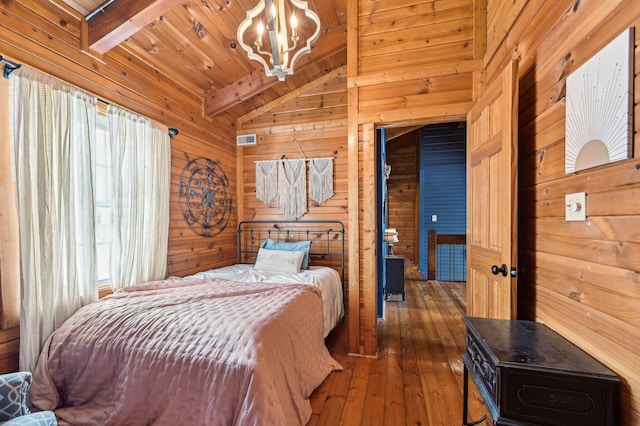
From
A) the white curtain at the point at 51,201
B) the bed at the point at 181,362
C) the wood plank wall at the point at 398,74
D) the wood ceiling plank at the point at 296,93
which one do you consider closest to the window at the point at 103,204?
the white curtain at the point at 51,201

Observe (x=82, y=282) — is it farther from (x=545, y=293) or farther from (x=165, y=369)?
(x=545, y=293)

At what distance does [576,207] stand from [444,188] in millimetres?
5086

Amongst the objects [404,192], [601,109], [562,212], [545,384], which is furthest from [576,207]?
[404,192]

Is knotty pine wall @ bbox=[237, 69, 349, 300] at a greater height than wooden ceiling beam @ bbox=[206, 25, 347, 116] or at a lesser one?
lesser

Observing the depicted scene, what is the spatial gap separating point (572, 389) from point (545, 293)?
1.86ft

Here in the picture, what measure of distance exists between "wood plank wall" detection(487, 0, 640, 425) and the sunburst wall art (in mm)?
26

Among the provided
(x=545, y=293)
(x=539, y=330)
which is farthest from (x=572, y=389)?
(x=545, y=293)

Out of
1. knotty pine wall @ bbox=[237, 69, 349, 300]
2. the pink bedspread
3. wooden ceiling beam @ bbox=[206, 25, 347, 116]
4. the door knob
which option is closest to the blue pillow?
knotty pine wall @ bbox=[237, 69, 349, 300]

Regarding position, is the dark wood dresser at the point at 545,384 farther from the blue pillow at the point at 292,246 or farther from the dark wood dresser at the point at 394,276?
the dark wood dresser at the point at 394,276

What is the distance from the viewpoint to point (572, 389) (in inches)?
35.1

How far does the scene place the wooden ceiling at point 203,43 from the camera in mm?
2014

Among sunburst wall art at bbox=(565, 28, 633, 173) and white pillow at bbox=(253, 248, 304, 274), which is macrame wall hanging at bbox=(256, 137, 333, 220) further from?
sunburst wall art at bbox=(565, 28, 633, 173)

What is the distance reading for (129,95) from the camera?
2.46 metres

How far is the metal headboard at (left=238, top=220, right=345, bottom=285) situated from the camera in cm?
362
